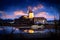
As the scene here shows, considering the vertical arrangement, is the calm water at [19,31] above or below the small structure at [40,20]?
below

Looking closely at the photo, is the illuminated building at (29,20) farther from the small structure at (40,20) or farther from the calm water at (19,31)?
the calm water at (19,31)

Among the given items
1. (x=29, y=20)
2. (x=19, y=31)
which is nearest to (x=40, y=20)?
(x=29, y=20)

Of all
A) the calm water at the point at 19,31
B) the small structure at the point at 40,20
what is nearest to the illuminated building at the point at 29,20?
the small structure at the point at 40,20

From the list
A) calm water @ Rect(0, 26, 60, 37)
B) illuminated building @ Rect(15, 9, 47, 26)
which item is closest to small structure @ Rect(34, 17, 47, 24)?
illuminated building @ Rect(15, 9, 47, 26)

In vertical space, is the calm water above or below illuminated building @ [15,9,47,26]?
below

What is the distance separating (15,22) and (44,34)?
560mm

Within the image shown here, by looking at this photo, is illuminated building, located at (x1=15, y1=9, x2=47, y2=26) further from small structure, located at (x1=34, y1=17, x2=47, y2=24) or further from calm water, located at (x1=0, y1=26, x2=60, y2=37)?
calm water, located at (x1=0, y1=26, x2=60, y2=37)

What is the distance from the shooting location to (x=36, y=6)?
4.46m

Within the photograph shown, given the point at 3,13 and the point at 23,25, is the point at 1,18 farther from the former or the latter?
the point at 23,25

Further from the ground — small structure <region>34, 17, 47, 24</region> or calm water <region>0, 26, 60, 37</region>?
small structure <region>34, 17, 47, 24</region>

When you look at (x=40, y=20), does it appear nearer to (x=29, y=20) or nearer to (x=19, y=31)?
(x=29, y=20)

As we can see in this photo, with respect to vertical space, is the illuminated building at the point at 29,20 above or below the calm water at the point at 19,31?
above

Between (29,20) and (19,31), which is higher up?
(29,20)

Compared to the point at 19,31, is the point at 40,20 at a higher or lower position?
→ higher
